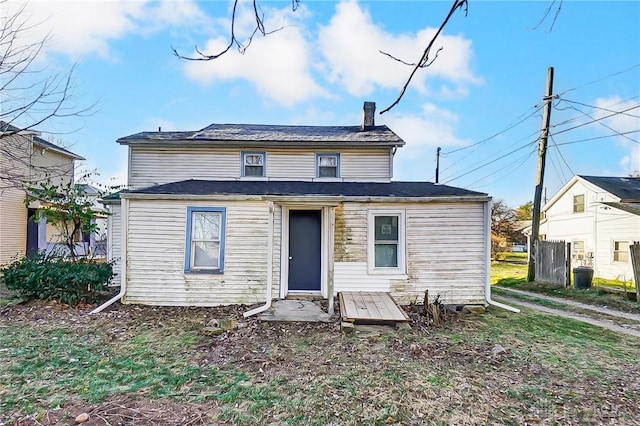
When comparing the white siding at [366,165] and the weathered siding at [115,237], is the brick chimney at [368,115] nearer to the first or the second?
the white siding at [366,165]

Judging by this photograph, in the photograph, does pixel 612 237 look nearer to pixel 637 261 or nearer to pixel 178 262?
pixel 637 261

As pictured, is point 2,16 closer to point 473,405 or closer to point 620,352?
point 473,405

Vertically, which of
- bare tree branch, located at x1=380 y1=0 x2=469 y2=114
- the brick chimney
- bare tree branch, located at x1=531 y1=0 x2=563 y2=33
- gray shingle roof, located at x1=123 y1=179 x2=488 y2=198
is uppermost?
the brick chimney

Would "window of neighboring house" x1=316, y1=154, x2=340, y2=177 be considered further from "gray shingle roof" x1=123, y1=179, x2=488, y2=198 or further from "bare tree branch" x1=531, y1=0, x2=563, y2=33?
"bare tree branch" x1=531, y1=0, x2=563, y2=33

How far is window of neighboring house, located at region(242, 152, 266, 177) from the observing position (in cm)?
1084

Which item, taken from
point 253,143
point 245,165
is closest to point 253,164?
point 245,165

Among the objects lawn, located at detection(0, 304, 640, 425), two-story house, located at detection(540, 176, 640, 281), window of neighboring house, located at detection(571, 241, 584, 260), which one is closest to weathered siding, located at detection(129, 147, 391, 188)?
lawn, located at detection(0, 304, 640, 425)

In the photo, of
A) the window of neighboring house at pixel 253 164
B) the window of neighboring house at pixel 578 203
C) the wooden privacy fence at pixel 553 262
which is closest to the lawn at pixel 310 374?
the window of neighboring house at pixel 253 164

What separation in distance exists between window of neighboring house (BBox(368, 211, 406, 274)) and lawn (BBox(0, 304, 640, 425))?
5.80 ft

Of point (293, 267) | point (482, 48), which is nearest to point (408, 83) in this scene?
point (482, 48)

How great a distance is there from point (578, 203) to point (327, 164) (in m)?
14.9

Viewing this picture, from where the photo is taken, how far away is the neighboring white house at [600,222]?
49.1 feet

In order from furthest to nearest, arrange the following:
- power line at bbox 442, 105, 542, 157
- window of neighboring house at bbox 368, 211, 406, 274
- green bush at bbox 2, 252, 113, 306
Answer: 1. power line at bbox 442, 105, 542, 157
2. window of neighboring house at bbox 368, 211, 406, 274
3. green bush at bbox 2, 252, 113, 306

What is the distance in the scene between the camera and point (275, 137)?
1093 cm
